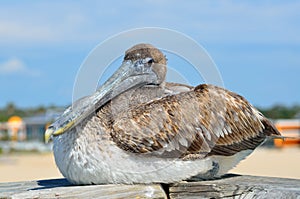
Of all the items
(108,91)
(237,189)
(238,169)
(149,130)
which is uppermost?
(108,91)

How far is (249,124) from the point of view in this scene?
416 centimetres

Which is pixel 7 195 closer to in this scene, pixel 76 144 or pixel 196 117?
pixel 76 144

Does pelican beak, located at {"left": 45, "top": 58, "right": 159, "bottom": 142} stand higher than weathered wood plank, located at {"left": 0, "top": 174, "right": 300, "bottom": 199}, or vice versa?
pelican beak, located at {"left": 45, "top": 58, "right": 159, "bottom": 142}

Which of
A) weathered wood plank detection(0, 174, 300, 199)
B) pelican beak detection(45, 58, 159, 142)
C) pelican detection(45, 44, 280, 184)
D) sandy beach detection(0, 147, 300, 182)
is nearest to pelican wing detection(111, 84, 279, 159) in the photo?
pelican detection(45, 44, 280, 184)

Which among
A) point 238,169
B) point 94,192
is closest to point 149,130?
point 94,192

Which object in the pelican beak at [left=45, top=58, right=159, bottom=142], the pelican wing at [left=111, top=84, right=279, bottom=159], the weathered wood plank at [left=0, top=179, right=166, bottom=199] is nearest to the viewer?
the weathered wood plank at [left=0, top=179, right=166, bottom=199]

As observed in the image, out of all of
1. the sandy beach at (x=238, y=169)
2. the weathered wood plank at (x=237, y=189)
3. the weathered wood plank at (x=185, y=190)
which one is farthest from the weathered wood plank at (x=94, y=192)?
the sandy beach at (x=238, y=169)

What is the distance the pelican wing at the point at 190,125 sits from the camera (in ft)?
12.0

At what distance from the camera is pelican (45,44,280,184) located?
350 centimetres

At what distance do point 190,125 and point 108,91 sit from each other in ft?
1.88

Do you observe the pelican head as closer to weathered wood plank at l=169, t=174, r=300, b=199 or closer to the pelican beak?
the pelican beak

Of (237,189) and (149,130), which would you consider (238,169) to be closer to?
(149,130)

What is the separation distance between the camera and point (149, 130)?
3.71 meters

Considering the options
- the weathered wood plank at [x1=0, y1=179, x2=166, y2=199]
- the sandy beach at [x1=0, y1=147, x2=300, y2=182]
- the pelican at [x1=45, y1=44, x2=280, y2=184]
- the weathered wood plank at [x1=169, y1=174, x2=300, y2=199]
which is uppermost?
the pelican at [x1=45, y1=44, x2=280, y2=184]
